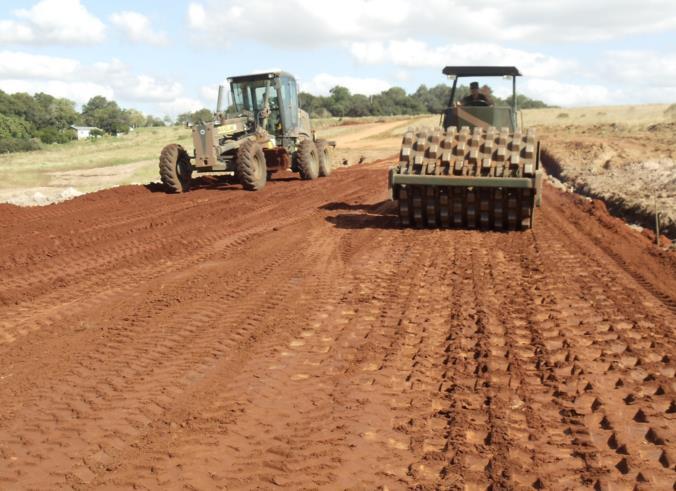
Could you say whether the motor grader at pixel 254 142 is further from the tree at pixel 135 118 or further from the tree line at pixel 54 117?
the tree at pixel 135 118

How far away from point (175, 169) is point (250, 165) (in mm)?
1845

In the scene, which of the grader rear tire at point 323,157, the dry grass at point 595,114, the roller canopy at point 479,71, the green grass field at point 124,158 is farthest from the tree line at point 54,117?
the roller canopy at point 479,71

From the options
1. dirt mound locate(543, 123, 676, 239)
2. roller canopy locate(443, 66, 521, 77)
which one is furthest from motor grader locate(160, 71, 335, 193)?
dirt mound locate(543, 123, 676, 239)

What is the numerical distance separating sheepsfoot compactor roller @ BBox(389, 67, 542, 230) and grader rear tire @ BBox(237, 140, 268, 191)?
6.62 metres

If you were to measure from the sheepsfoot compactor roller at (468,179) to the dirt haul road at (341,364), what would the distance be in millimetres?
720

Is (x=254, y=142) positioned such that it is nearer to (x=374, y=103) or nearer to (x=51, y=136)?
(x=51, y=136)

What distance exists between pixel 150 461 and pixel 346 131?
183 feet

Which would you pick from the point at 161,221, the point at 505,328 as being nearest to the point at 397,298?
the point at 505,328

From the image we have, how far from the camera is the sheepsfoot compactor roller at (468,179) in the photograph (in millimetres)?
9797

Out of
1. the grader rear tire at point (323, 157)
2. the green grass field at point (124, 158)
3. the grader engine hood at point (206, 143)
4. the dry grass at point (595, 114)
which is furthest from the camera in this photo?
the dry grass at point (595, 114)

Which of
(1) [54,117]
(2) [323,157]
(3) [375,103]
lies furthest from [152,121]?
(2) [323,157]

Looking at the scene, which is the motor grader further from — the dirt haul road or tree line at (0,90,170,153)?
tree line at (0,90,170,153)

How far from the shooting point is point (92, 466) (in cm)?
366

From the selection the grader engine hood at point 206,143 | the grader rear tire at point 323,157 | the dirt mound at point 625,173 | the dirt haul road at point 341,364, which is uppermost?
the grader engine hood at point 206,143
